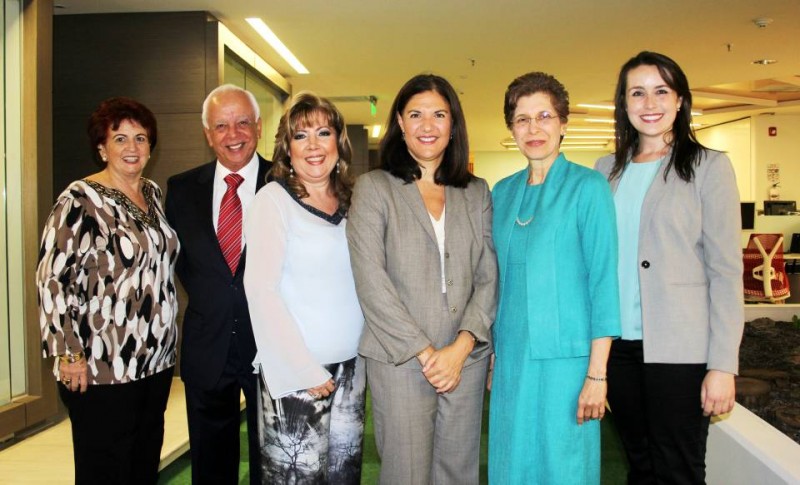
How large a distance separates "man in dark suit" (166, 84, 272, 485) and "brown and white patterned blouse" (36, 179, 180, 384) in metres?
0.15

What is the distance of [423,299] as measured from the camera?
194 centimetres

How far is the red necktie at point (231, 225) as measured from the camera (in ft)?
7.62

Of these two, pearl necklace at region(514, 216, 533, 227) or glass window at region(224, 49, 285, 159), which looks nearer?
pearl necklace at region(514, 216, 533, 227)

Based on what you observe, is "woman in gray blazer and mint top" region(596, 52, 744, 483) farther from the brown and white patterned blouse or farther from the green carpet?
the brown and white patterned blouse

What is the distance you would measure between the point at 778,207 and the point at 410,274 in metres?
13.0

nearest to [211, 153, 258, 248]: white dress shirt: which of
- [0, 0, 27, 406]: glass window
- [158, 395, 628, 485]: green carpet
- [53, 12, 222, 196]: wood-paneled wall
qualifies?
[158, 395, 628, 485]: green carpet

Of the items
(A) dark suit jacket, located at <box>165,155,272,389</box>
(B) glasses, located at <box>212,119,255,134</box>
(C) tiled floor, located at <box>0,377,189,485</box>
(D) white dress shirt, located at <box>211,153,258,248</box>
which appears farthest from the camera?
(C) tiled floor, located at <box>0,377,189,485</box>

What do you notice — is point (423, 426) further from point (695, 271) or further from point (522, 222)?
point (695, 271)

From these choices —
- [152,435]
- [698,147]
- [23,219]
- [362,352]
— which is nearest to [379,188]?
[362,352]

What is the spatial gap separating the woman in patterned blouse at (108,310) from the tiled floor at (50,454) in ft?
3.51

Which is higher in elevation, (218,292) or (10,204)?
(10,204)

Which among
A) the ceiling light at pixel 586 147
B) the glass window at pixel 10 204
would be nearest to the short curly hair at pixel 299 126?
the glass window at pixel 10 204

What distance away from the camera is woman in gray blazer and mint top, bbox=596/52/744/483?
1838 mm

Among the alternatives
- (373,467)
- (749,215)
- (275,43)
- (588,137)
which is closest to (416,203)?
(373,467)
